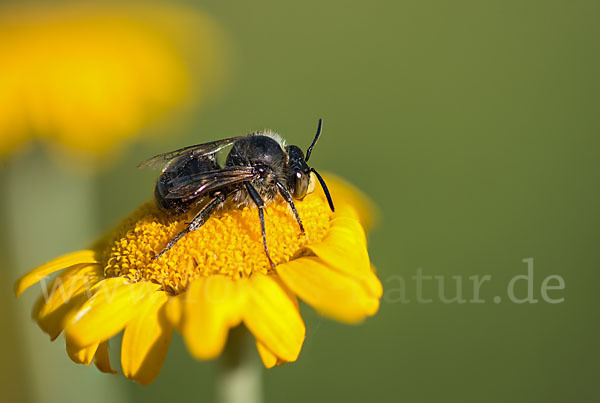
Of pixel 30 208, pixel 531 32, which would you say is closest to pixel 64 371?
pixel 30 208

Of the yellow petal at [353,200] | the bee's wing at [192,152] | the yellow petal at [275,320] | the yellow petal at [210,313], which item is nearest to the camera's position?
the yellow petal at [210,313]

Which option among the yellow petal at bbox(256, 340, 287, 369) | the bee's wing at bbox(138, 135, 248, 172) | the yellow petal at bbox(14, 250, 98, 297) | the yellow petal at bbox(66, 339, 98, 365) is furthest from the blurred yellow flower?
the yellow petal at bbox(256, 340, 287, 369)

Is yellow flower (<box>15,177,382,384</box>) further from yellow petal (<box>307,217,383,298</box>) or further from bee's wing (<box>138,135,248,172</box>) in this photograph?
bee's wing (<box>138,135,248,172</box>)

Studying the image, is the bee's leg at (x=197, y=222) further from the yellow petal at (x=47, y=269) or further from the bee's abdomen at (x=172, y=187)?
the yellow petal at (x=47, y=269)

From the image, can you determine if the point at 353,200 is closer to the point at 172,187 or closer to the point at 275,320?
the point at 172,187

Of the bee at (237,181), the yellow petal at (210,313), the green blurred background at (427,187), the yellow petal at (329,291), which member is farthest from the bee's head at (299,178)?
the green blurred background at (427,187)
